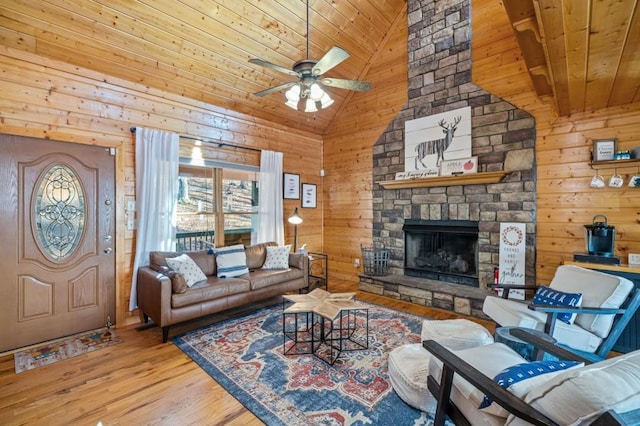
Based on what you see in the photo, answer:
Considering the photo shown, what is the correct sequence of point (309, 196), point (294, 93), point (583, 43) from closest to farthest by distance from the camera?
point (583, 43), point (294, 93), point (309, 196)

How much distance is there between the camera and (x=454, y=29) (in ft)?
13.8

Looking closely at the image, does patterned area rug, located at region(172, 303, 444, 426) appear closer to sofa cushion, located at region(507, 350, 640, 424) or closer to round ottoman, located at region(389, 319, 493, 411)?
round ottoman, located at region(389, 319, 493, 411)

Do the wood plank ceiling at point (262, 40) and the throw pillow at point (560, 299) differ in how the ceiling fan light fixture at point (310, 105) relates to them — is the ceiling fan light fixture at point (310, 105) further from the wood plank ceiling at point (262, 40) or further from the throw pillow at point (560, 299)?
the throw pillow at point (560, 299)

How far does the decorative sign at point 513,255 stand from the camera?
3678 mm

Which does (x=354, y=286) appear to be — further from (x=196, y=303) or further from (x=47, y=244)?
(x=47, y=244)

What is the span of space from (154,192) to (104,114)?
1033mm

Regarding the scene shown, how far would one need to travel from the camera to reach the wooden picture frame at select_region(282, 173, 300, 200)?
214 inches

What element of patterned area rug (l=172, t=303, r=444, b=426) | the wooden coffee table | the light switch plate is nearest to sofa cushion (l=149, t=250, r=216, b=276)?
patterned area rug (l=172, t=303, r=444, b=426)

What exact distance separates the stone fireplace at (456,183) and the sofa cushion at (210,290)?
216 cm

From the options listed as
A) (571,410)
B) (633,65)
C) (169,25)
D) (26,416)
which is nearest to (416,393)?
(571,410)

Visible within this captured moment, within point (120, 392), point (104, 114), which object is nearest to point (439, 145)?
point (104, 114)

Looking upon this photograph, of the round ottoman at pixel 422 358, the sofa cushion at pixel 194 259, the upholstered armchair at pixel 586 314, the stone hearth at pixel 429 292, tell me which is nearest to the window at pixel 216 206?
the sofa cushion at pixel 194 259

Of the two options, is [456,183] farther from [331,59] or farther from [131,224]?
[131,224]

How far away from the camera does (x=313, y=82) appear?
275cm
